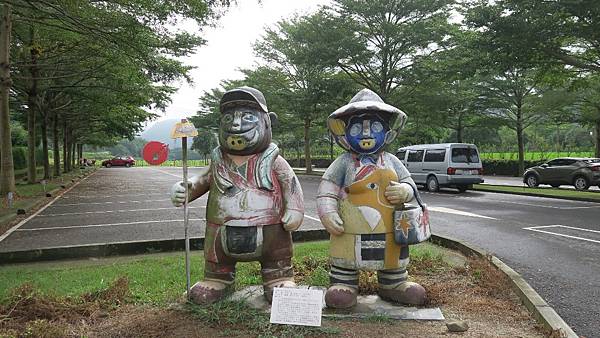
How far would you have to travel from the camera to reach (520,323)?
3.62 m

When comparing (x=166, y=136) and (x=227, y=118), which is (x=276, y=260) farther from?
(x=166, y=136)

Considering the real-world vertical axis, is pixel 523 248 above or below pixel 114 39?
below

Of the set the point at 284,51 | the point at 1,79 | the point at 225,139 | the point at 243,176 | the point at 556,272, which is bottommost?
the point at 556,272

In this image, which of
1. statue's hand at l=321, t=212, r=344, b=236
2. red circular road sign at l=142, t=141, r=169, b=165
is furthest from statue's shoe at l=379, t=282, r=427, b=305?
red circular road sign at l=142, t=141, r=169, b=165

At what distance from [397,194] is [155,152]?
2087 millimetres

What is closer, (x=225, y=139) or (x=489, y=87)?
(x=225, y=139)

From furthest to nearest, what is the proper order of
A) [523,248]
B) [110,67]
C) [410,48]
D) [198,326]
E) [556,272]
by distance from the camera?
[410,48]
[110,67]
[523,248]
[556,272]
[198,326]

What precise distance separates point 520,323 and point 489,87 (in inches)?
871

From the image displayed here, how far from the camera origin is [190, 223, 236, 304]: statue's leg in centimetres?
374

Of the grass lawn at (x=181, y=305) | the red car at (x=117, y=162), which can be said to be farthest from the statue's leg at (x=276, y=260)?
the red car at (x=117, y=162)

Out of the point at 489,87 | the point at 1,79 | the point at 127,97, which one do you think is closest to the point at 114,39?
the point at 1,79

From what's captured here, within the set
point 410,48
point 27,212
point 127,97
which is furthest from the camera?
point 410,48

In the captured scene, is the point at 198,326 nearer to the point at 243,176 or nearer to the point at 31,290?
the point at 243,176

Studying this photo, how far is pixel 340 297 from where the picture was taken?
3.69 m
